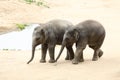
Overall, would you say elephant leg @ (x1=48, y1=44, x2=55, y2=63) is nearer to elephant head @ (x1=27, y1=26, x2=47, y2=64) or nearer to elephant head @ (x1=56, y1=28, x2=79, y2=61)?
elephant head @ (x1=27, y1=26, x2=47, y2=64)

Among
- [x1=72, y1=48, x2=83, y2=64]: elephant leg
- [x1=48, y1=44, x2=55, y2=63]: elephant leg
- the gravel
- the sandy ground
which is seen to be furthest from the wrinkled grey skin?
the gravel

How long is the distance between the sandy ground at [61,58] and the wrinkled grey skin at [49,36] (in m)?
0.33

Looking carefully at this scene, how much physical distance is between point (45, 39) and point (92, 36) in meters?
1.07

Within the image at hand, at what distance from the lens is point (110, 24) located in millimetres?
19016

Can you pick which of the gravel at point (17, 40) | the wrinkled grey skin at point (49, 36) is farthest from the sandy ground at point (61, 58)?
the gravel at point (17, 40)

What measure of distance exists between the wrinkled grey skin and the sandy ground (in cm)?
33

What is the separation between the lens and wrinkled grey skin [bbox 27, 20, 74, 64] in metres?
11.3

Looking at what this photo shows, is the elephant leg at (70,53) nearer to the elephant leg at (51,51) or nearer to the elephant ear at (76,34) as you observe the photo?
the elephant leg at (51,51)

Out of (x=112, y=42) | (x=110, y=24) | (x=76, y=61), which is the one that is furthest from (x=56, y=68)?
(x=110, y=24)

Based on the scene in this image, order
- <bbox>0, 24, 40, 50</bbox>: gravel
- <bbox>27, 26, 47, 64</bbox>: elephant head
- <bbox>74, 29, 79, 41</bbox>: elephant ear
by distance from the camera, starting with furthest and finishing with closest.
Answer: <bbox>0, 24, 40, 50</bbox>: gravel
<bbox>27, 26, 47, 64</bbox>: elephant head
<bbox>74, 29, 79, 41</bbox>: elephant ear

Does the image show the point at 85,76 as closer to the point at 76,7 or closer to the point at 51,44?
the point at 51,44

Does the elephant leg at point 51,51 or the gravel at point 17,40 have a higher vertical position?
the gravel at point 17,40

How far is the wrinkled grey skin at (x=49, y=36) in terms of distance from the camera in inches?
447

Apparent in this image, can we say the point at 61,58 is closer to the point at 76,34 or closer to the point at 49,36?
the point at 49,36
